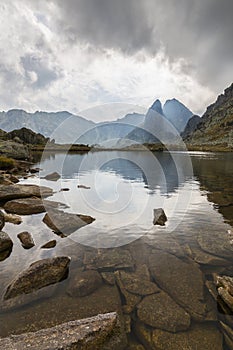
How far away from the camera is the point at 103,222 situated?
18656 millimetres

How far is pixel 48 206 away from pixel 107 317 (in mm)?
16015

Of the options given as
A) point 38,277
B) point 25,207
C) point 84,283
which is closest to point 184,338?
point 84,283

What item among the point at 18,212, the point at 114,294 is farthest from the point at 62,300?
the point at 18,212

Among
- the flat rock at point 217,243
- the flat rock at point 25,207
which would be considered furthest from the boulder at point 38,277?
the flat rock at point 25,207

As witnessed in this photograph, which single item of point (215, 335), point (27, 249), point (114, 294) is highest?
point (27, 249)

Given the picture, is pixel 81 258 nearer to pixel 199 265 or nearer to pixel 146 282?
pixel 146 282

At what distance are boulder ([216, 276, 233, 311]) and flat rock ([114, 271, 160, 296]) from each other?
2642 mm

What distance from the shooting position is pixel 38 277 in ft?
31.5

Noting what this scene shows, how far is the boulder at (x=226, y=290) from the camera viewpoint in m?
8.54

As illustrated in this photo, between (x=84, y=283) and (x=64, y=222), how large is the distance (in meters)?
7.78

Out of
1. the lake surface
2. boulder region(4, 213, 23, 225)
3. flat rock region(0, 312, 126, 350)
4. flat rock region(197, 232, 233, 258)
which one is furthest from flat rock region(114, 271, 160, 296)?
boulder region(4, 213, 23, 225)

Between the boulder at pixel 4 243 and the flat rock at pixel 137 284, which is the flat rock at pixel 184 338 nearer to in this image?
the flat rock at pixel 137 284

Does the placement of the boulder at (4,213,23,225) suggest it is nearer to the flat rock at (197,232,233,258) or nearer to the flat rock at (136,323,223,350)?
the flat rock at (136,323,223,350)

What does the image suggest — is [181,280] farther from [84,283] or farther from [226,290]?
[84,283]
